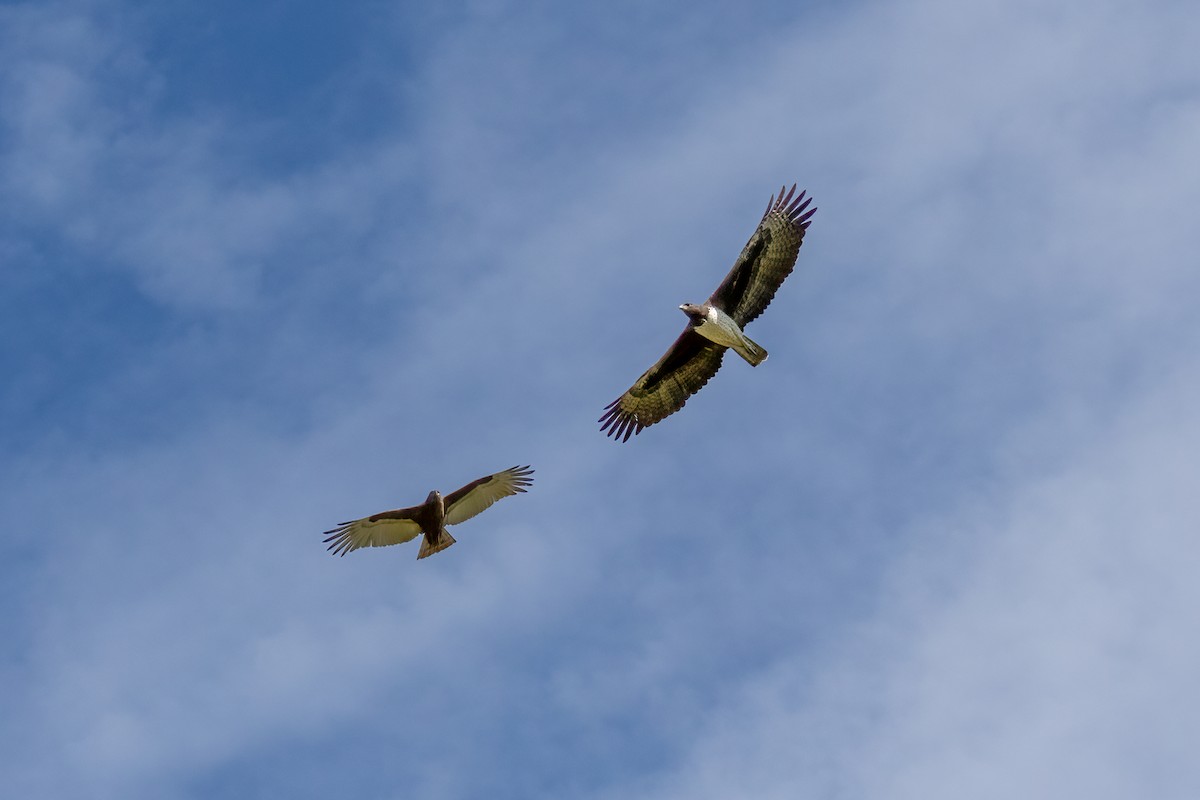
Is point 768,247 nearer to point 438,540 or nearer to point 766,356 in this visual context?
point 766,356

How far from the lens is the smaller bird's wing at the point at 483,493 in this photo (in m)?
35.2

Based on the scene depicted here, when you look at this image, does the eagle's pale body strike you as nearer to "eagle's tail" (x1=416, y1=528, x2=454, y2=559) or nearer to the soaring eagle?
the soaring eagle

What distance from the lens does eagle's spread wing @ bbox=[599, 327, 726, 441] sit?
1330 inches

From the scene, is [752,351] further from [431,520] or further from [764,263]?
[431,520]

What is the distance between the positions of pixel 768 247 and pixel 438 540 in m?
9.16

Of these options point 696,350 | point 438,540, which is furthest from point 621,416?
point 438,540

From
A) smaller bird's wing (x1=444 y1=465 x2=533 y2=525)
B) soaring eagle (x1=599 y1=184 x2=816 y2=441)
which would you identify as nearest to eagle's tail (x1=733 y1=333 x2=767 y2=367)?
soaring eagle (x1=599 y1=184 x2=816 y2=441)

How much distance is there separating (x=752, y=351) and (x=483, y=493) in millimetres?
6952

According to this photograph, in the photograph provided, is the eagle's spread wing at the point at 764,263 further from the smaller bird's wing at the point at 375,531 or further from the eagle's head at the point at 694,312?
the smaller bird's wing at the point at 375,531

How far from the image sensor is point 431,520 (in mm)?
34938

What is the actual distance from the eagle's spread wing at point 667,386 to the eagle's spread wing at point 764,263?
1474 millimetres

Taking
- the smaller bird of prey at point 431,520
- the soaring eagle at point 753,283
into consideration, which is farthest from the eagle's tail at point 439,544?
the soaring eagle at point 753,283

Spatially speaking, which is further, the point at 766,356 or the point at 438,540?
the point at 438,540

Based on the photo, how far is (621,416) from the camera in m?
34.6
